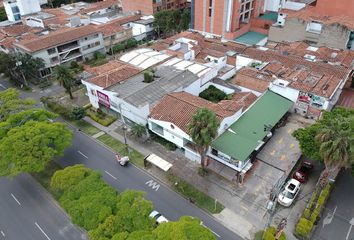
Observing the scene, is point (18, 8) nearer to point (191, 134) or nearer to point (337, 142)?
point (191, 134)

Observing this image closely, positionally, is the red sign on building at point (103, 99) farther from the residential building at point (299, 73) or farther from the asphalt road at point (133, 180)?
the residential building at point (299, 73)

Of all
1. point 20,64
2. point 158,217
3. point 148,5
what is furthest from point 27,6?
point 158,217

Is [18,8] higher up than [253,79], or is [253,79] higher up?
[18,8]

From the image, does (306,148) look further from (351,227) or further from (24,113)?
(24,113)

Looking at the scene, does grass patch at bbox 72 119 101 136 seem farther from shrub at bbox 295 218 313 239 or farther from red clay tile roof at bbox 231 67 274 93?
shrub at bbox 295 218 313 239

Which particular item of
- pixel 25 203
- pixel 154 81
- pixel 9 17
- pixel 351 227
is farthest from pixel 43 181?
pixel 9 17
